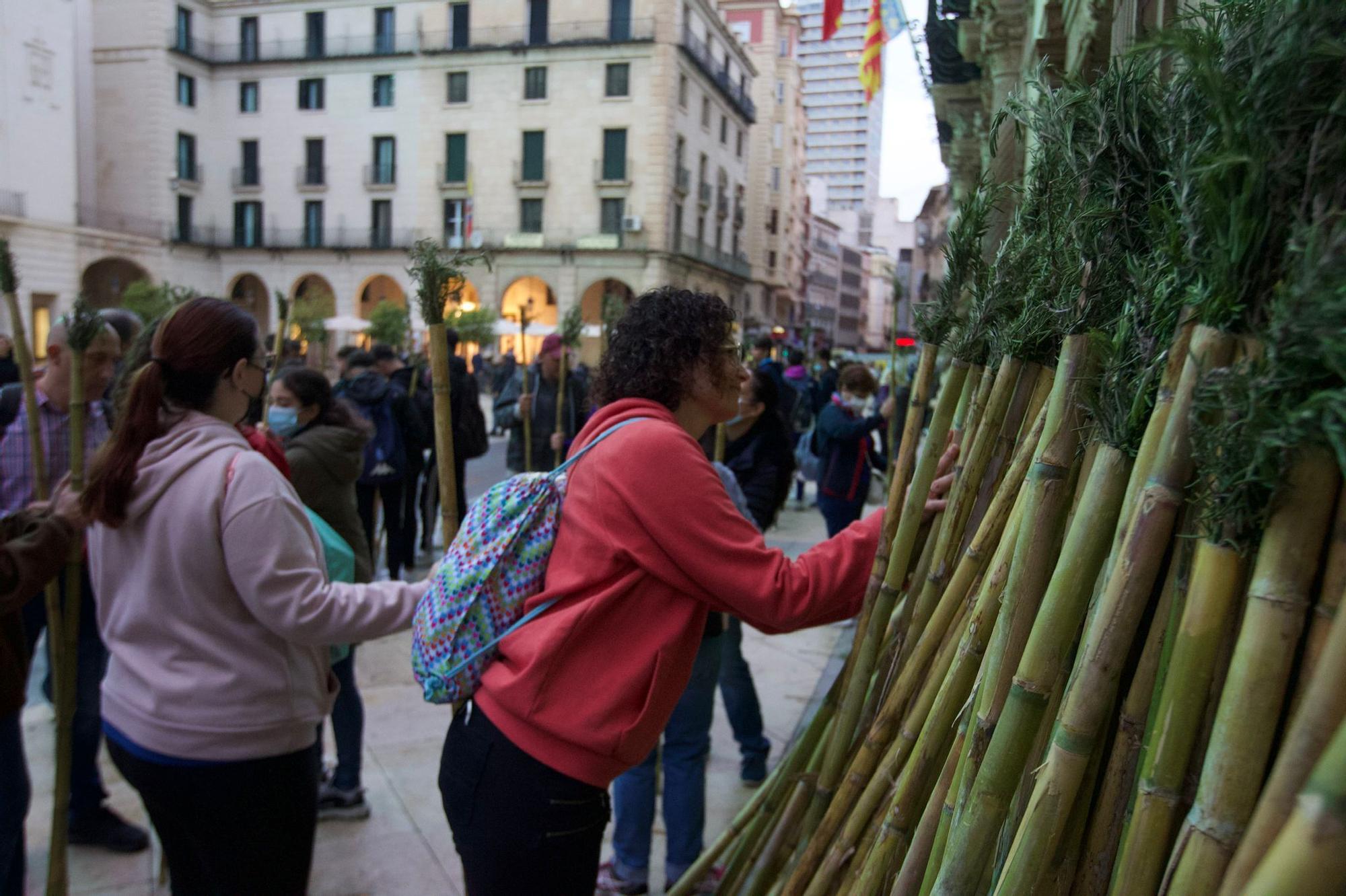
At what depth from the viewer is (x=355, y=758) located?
146 inches

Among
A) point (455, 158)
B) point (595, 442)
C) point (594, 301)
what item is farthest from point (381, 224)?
point (595, 442)

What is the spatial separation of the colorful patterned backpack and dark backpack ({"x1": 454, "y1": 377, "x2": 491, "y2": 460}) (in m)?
5.12

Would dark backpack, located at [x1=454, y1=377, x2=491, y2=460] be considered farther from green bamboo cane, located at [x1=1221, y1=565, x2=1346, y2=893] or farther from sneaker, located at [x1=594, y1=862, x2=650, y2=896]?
green bamboo cane, located at [x1=1221, y1=565, x2=1346, y2=893]

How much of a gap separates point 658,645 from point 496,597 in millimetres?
330

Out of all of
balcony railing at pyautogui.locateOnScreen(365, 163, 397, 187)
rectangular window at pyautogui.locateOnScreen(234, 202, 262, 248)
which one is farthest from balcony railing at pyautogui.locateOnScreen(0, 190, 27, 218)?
balcony railing at pyautogui.locateOnScreen(365, 163, 397, 187)

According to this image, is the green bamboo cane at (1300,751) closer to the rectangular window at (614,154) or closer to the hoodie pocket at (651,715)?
the hoodie pocket at (651,715)

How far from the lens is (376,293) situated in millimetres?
38188

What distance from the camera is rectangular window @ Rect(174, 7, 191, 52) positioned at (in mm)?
35781

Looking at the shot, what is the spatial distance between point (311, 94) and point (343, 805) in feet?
123

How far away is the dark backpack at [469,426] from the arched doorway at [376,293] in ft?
98.8

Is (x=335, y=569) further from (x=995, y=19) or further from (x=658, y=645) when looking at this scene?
(x=995, y=19)

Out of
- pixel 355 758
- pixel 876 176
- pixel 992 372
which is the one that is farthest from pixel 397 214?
pixel 876 176

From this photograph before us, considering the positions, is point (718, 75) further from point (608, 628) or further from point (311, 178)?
point (608, 628)

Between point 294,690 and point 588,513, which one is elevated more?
point 588,513
